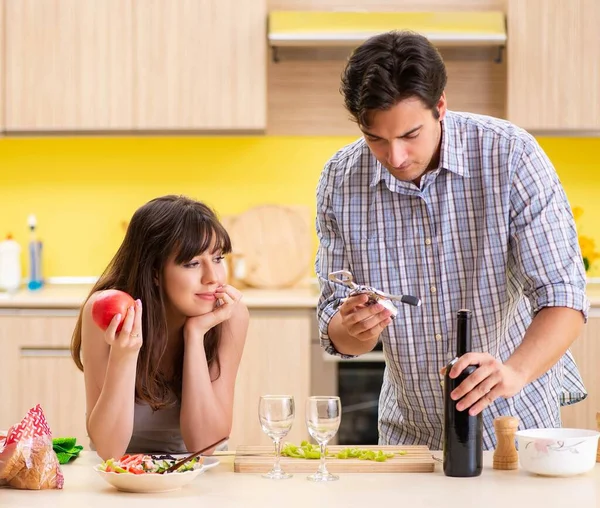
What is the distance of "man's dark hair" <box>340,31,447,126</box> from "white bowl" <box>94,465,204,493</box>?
0.79 meters

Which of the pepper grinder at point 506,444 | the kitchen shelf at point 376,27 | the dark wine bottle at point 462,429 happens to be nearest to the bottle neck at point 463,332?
the dark wine bottle at point 462,429

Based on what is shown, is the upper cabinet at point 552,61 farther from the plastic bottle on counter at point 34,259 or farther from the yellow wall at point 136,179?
the plastic bottle on counter at point 34,259

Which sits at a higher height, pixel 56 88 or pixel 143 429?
pixel 56 88

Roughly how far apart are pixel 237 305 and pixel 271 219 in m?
1.95

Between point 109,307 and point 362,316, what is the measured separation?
20.4 inches

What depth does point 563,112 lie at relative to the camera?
13.2ft

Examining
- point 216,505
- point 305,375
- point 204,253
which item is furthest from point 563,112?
point 216,505

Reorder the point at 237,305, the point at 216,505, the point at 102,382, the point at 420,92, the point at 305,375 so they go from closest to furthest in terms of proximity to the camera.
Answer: the point at 216,505, the point at 420,92, the point at 102,382, the point at 237,305, the point at 305,375

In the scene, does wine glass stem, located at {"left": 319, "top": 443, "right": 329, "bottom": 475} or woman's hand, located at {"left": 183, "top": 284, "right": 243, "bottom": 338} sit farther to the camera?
woman's hand, located at {"left": 183, "top": 284, "right": 243, "bottom": 338}

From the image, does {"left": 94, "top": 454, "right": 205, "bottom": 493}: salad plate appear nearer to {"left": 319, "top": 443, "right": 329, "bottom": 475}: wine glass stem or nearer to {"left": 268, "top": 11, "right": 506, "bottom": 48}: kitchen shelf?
{"left": 319, "top": 443, "right": 329, "bottom": 475}: wine glass stem

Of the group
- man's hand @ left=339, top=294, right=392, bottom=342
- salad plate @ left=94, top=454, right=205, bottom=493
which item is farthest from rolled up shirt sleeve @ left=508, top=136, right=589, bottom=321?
salad plate @ left=94, top=454, right=205, bottom=493

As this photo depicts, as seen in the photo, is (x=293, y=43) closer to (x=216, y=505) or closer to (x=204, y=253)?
(x=204, y=253)

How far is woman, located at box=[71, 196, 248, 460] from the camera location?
216 centimetres

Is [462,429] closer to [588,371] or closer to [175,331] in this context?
[175,331]
